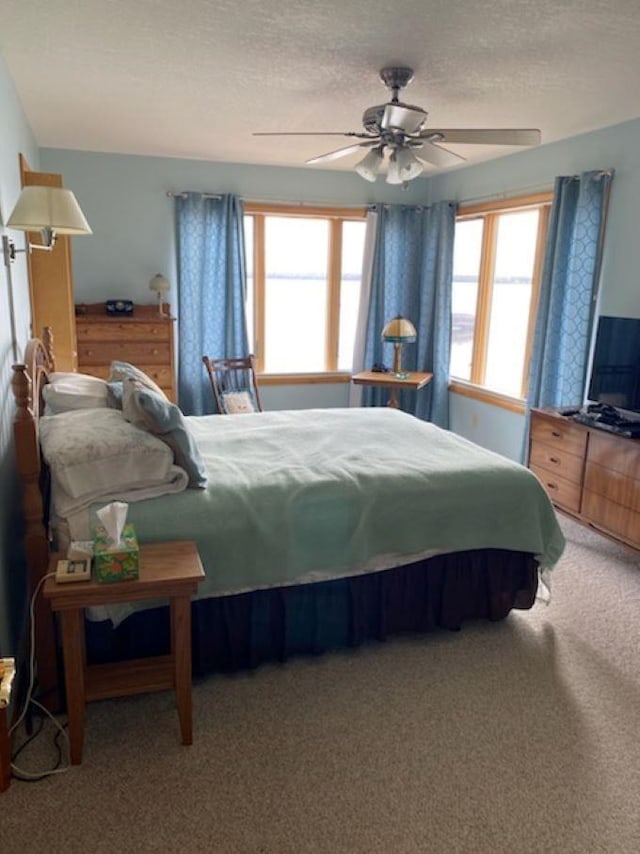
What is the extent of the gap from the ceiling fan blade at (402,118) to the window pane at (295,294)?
3025 millimetres

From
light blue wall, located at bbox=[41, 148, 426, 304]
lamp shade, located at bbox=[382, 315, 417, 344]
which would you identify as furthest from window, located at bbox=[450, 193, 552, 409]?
light blue wall, located at bbox=[41, 148, 426, 304]

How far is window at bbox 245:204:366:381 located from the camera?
565 cm

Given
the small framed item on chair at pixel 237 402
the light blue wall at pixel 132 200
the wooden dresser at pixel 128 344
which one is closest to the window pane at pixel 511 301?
the light blue wall at pixel 132 200

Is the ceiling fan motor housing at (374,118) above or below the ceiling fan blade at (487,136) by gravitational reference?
above

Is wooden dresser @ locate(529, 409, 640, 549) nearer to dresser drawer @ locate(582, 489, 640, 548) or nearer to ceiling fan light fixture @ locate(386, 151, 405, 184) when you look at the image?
dresser drawer @ locate(582, 489, 640, 548)

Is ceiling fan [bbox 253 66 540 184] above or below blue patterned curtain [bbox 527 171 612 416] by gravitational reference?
above

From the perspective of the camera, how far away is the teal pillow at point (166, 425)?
2.34 m

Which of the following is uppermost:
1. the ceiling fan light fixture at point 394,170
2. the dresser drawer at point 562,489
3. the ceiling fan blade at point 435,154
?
the ceiling fan blade at point 435,154

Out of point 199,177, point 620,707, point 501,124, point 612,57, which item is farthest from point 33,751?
point 199,177

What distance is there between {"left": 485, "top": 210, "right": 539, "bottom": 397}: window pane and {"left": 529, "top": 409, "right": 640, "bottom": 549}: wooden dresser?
1.10 meters

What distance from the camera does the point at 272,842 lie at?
1.71 m

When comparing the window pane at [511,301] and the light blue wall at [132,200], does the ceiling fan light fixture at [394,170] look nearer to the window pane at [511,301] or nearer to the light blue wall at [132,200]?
the window pane at [511,301]

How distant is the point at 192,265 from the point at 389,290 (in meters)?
1.83

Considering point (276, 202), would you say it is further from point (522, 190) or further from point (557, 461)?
point (557, 461)
